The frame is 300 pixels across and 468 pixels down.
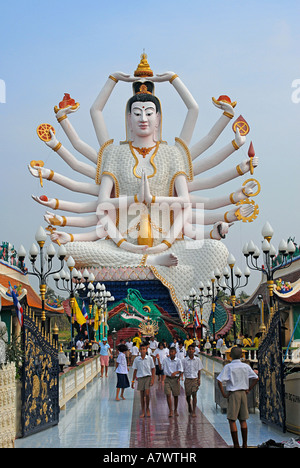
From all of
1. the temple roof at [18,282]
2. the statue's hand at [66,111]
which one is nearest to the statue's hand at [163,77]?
the statue's hand at [66,111]

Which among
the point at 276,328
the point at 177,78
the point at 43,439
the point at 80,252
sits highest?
the point at 177,78

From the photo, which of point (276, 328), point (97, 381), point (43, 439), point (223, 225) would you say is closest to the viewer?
point (43, 439)

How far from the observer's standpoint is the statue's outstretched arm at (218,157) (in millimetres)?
33947

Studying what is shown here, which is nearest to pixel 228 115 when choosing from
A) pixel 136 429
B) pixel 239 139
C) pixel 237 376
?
pixel 239 139

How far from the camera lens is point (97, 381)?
1852cm

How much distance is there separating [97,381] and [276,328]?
10150 mm

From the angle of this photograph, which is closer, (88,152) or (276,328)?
(276,328)

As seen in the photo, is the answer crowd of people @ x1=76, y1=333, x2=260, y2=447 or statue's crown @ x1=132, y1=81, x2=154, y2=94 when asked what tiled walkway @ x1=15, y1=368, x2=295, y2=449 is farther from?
statue's crown @ x1=132, y1=81, x2=154, y2=94

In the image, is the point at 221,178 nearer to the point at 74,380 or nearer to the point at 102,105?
the point at 102,105

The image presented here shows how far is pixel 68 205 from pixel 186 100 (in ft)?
29.1

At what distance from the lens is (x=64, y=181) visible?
114 feet
